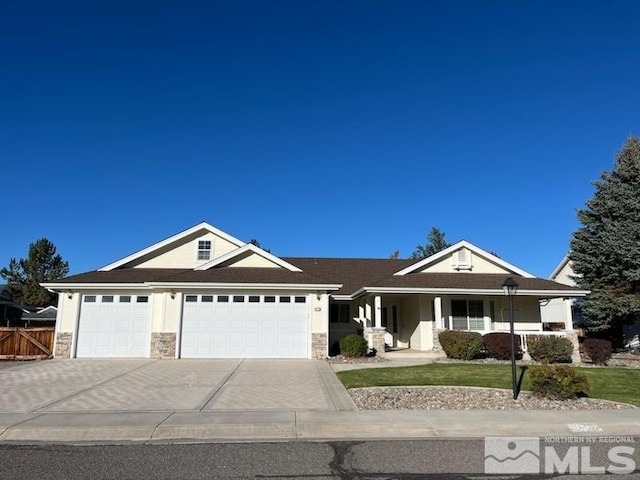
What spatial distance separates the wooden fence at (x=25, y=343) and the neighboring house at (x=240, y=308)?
49cm

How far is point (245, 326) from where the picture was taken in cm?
1759

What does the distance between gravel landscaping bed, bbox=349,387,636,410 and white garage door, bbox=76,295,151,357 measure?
426 inches

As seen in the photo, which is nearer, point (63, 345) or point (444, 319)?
point (63, 345)

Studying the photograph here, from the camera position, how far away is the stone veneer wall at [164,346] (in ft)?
56.3

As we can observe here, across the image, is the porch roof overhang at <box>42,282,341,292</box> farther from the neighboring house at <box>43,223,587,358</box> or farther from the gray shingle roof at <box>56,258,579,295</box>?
the gray shingle roof at <box>56,258,579,295</box>

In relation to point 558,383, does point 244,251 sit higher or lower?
higher

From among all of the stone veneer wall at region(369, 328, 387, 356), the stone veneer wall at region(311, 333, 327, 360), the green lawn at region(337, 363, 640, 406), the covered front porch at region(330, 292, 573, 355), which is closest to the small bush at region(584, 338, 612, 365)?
the covered front porch at region(330, 292, 573, 355)

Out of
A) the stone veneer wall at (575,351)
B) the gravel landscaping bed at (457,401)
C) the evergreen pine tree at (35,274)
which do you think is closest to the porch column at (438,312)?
the stone veneer wall at (575,351)

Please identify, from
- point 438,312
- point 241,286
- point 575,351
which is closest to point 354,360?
point 438,312

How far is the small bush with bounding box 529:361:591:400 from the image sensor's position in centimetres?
926

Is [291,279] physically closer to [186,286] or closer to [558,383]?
[186,286]

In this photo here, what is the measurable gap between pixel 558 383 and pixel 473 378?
10.3 feet

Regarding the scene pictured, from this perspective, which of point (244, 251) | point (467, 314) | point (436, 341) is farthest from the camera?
point (467, 314)

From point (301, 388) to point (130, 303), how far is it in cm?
1039
